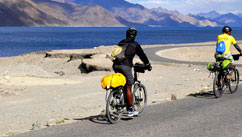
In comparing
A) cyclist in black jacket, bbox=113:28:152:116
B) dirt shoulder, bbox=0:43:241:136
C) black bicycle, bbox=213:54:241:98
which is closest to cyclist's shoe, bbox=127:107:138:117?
cyclist in black jacket, bbox=113:28:152:116

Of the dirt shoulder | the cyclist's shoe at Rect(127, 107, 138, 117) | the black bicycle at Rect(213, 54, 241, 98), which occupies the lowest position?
the dirt shoulder

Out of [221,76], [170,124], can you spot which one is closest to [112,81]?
[170,124]

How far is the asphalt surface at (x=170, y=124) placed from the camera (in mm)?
7117

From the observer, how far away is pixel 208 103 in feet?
34.8

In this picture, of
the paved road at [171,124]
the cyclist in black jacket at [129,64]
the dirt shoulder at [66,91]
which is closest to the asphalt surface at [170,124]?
the paved road at [171,124]

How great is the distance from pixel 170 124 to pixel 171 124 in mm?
20

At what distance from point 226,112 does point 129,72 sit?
8.87 feet

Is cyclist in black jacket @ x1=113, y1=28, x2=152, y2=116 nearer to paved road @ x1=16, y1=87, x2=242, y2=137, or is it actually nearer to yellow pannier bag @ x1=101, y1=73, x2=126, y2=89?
yellow pannier bag @ x1=101, y1=73, x2=126, y2=89

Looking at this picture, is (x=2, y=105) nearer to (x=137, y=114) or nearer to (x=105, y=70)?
(x=137, y=114)

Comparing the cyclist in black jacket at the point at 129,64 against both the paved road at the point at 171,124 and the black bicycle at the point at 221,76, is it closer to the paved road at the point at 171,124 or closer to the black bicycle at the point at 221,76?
the paved road at the point at 171,124

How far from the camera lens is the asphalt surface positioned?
7.12m

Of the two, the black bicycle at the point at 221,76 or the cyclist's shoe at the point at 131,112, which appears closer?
the cyclist's shoe at the point at 131,112

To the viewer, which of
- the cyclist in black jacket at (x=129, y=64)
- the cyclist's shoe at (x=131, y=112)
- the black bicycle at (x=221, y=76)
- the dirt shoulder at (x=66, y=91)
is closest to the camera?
the cyclist in black jacket at (x=129, y=64)

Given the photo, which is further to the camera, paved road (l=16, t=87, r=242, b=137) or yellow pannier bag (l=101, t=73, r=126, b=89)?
yellow pannier bag (l=101, t=73, r=126, b=89)
